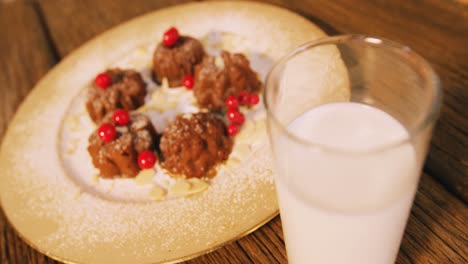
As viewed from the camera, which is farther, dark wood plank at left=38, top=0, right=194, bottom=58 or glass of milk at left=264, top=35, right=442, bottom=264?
dark wood plank at left=38, top=0, right=194, bottom=58

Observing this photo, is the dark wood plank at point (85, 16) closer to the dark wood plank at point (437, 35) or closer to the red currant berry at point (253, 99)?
the dark wood plank at point (437, 35)

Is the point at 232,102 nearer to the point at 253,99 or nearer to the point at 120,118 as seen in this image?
the point at 253,99

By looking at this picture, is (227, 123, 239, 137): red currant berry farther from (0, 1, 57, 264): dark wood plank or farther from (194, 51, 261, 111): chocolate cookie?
(0, 1, 57, 264): dark wood plank

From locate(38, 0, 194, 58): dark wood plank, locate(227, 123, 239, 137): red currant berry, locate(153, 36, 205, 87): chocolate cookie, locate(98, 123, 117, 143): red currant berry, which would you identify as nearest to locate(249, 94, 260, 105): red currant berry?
locate(227, 123, 239, 137): red currant berry

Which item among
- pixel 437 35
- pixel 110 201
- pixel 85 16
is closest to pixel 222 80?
pixel 110 201

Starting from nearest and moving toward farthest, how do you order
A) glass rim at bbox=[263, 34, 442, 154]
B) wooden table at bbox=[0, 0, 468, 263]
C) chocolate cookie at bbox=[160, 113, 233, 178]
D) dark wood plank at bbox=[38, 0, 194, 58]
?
glass rim at bbox=[263, 34, 442, 154], wooden table at bbox=[0, 0, 468, 263], chocolate cookie at bbox=[160, 113, 233, 178], dark wood plank at bbox=[38, 0, 194, 58]

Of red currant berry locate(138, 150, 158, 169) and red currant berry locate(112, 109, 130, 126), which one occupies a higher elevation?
red currant berry locate(112, 109, 130, 126)

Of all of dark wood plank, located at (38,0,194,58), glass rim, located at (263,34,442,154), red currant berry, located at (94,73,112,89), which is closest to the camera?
glass rim, located at (263,34,442,154)
